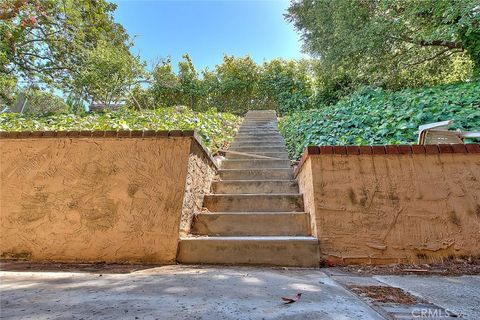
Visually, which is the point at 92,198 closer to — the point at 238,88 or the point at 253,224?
the point at 253,224

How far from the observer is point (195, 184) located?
8.45 feet

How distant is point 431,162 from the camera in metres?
2.16

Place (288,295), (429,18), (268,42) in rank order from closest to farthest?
(288,295) < (429,18) < (268,42)

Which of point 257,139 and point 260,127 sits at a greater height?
point 260,127

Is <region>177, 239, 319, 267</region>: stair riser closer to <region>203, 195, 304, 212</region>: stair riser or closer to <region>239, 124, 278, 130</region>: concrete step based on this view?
<region>203, 195, 304, 212</region>: stair riser

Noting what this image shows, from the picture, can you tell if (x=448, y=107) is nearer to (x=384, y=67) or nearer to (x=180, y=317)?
(x=384, y=67)

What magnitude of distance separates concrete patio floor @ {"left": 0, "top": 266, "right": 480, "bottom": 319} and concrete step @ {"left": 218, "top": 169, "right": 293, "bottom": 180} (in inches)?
67.9

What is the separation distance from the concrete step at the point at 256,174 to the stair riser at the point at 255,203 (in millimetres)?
664

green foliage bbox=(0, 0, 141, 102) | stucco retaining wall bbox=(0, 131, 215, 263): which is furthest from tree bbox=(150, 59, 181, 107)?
stucco retaining wall bbox=(0, 131, 215, 263)

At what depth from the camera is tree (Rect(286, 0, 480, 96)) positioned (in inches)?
212

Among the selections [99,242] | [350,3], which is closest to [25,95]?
[99,242]

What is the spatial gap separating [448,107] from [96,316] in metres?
4.65

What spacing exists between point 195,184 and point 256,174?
1110 mm

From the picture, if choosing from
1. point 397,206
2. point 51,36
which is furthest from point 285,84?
point 397,206
